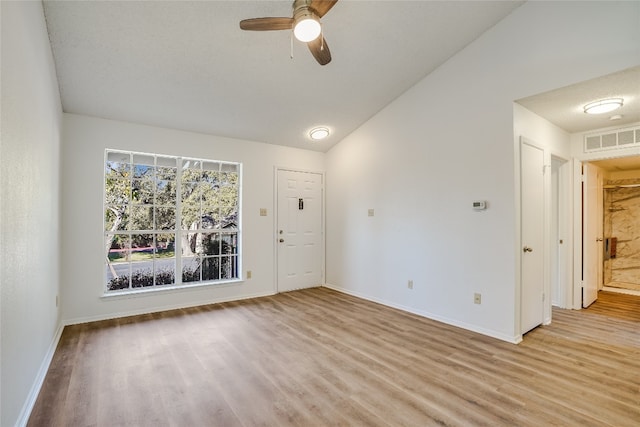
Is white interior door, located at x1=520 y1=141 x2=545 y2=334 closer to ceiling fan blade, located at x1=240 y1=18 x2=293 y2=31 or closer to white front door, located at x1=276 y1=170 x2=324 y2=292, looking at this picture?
ceiling fan blade, located at x1=240 y1=18 x2=293 y2=31

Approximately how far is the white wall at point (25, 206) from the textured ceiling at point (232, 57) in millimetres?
448

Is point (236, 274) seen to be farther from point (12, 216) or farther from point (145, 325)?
point (12, 216)

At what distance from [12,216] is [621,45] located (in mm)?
4485

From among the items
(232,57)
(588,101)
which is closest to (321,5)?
(232,57)

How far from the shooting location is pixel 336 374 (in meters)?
2.59

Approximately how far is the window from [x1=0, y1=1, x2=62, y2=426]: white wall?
3.84 ft

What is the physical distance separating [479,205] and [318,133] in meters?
2.73

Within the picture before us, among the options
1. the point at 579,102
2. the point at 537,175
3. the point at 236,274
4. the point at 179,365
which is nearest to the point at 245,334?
the point at 179,365

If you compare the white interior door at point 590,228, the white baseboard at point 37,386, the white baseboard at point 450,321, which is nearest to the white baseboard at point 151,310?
the white baseboard at point 37,386

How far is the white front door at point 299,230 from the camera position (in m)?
5.47

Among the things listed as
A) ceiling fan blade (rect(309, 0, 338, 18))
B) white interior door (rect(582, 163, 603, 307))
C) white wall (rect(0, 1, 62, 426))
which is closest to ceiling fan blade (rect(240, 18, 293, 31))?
ceiling fan blade (rect(309, 0, 338, 18))

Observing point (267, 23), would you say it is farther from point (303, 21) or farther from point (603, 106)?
point (603, 106)

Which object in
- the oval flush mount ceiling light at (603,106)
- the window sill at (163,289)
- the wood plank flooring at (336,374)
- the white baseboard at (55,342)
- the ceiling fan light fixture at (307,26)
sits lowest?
the wood plank flooring at (336,374)

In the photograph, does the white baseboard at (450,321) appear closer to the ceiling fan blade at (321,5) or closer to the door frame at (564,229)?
the door frame at (564,229)
